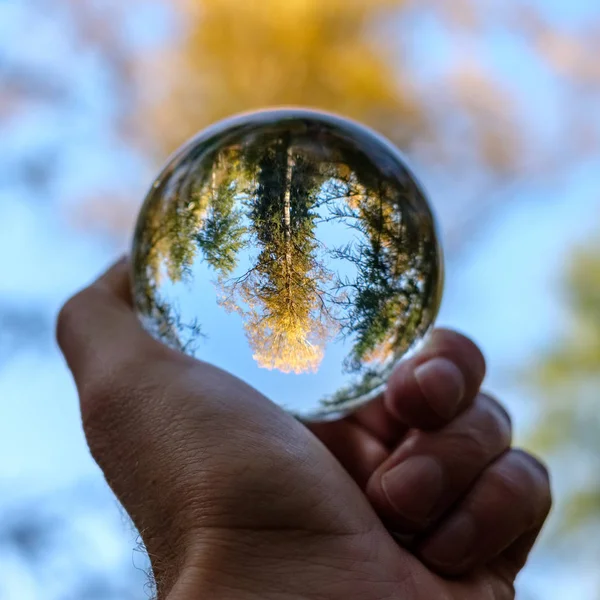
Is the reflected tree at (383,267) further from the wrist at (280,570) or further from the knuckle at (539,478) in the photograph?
the knuckle at (539,478)

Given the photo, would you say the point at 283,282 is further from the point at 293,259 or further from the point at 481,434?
the point at 481,434

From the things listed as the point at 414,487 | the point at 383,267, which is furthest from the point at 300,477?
the point at 383,267

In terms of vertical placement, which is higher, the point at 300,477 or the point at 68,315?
the point at 68,315

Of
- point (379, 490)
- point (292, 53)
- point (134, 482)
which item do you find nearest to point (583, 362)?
point (292, 53)

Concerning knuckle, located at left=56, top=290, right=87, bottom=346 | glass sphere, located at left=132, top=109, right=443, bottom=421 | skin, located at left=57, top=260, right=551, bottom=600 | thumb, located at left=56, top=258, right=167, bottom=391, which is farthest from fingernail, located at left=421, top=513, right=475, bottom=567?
knuckle, located at left=56, top=290, right=87, bottom=346

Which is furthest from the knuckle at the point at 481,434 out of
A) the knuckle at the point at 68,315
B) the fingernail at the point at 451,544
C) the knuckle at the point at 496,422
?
the knuckle at the point at 68,315

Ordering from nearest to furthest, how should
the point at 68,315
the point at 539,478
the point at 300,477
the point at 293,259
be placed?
1. the point at 293,259
2. the point at 300,477
3. the point at 539,478
4. the point at 68,315

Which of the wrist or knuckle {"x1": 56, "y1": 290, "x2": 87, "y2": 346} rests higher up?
knuckle {"x1": 56, "y1": 290, "x2": 87, "y2": 346}

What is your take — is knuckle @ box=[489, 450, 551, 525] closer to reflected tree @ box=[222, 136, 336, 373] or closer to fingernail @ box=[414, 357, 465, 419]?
fingernail @ box=[414, 357, 465, 419]
